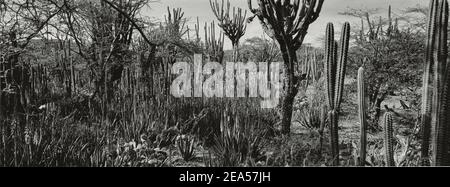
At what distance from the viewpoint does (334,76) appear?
428 cm

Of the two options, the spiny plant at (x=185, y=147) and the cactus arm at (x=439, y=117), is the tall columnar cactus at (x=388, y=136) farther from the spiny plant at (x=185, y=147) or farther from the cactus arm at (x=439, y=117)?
the spiny plant at (x=185, y=147)

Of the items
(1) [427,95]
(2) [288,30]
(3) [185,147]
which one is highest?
(2) [288,30]

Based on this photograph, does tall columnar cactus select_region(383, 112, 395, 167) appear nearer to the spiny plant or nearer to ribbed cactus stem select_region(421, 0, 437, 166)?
ribbed cactus stem select_region(421, 0, 437, 166)

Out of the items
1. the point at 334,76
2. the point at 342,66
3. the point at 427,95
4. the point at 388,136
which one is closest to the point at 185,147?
the point at 334,76

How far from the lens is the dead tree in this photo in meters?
5.64

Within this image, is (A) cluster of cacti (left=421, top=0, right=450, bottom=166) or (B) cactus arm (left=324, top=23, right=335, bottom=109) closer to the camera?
(A) cluster of cacti (left=421, top=0, right=450, bottom=166)

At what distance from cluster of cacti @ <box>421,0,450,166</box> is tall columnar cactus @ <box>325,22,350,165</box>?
759 millimetres

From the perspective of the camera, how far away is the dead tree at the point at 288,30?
5.64 m

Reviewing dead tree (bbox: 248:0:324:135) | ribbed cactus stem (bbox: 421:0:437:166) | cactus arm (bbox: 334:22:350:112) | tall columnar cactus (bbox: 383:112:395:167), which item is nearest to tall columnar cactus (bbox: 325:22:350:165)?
cactus arm (bbox: 334:22:350:112)

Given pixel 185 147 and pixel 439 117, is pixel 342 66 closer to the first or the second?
pixel 439 117

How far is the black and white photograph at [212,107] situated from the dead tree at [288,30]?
0.6 inches

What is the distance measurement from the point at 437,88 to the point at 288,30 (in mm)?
2386
